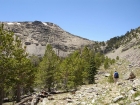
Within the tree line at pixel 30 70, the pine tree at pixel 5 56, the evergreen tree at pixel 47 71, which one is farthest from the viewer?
the evergreen tree at pixel 47 71

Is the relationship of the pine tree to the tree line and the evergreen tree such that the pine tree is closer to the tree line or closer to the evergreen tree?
the tree line

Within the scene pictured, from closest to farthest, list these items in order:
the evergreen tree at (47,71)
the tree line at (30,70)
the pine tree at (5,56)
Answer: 1. the pine tree at (5,56)
2. the tree line at (30,70)
3. the evergreen tree at (47,71)

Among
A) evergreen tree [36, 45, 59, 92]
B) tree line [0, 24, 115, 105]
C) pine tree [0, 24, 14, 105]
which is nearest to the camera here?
pine tree [0, 24, 14, 105]

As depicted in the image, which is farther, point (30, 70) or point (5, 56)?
point (30, 70)

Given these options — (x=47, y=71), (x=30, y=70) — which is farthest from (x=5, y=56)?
(x=47, y=71)

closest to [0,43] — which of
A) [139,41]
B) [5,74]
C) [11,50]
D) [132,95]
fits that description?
[11,50]

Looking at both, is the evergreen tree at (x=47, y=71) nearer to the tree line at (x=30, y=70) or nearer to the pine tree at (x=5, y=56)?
the tree line at (x=30, y=70)

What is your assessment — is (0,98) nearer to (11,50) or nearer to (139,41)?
(11,50)

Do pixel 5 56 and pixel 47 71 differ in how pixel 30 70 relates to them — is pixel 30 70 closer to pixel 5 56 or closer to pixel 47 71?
pixel 47 71

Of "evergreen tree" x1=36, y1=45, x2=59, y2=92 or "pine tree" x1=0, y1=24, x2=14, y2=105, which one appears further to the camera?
"evergreen tree" x1=36, y1=45, x2=59, y2=92

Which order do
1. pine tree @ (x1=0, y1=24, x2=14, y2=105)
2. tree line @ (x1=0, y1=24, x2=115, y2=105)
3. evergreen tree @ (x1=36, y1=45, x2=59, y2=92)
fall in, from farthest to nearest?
1. evergreen tree @ (x1=36, y1=45, x2=59, y2=92)
2. tree line @ (x1=0, y1=24, x2=115, y2=105)
3. pine tree @ (x1=0, y1=24, x2=14, y2=105)

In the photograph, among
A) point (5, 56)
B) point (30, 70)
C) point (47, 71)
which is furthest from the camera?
point (47, 71)

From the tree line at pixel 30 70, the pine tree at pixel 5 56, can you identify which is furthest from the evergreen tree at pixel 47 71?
the pine tree at pixel 5 56

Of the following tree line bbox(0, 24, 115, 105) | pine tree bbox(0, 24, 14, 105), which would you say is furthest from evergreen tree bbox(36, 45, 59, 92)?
pine tree bbox(0, 24, 14, 105)
